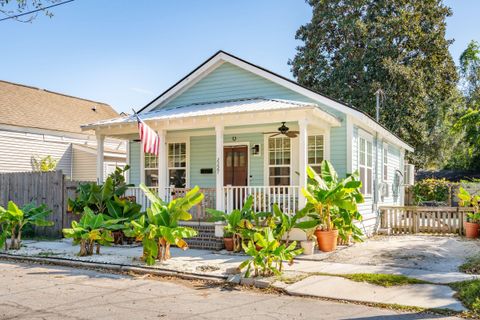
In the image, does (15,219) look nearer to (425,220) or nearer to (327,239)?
(327,239)

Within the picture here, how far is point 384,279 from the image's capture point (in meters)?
7.25

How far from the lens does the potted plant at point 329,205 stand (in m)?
9.63

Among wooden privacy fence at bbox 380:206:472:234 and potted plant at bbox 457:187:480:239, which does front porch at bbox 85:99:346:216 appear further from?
potted plant at bbox 457:187:480:239

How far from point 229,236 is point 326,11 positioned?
22126 mm

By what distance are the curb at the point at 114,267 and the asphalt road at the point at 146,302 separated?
27 cm

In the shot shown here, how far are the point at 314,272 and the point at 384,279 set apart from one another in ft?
4.19

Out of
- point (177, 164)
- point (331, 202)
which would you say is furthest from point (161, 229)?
point (177, 164)

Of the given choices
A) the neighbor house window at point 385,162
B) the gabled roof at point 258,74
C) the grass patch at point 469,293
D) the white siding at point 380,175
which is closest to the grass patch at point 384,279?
the grass patch at point 469,293

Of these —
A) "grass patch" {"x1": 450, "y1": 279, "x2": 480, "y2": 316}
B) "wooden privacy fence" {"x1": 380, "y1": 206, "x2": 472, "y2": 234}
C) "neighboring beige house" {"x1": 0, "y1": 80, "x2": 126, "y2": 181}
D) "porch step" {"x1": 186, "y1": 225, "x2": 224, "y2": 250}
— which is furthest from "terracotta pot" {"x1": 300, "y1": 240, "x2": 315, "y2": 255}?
"neighboring beige house" {"x1": 0, "y1": 80, "x2": 126, "y2": 181}

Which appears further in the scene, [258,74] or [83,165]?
[83,165]

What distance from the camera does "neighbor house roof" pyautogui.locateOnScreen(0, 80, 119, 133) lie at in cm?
2089

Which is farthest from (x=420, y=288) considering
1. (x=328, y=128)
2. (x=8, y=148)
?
(x=8, y=148)

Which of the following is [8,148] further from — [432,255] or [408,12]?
[408,12]

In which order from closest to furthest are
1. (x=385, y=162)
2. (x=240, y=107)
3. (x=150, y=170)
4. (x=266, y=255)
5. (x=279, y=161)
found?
(x=266, y=255) < (x=240, y=107) < (x=279, y=161) < (x=150, y=170) < (x=385, y=162)
